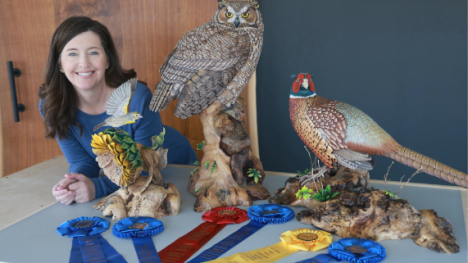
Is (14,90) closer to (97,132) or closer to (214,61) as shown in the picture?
(97,132)

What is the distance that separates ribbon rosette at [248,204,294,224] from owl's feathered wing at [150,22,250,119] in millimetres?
386

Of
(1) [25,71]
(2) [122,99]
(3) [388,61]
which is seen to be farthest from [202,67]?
(1) [25,71]

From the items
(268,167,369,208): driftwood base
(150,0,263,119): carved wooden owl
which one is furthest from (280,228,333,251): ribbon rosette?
(150,0,263,119): carved wooden owl

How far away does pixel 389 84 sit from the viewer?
217cm

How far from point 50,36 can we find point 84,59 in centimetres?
130

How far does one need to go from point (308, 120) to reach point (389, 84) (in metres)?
1.29

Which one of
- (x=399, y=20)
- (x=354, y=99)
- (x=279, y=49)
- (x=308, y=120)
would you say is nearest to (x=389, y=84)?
(x=354, y=99)

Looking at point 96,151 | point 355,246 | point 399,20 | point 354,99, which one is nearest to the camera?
point 355,246

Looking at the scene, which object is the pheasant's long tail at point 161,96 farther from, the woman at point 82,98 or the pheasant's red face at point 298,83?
the pheasant's red face at point 298,83

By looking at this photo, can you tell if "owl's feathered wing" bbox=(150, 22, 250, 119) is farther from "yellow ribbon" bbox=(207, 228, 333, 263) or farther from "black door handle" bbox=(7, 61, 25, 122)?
"black door handle" bbox=(7, 61, 25, 122)

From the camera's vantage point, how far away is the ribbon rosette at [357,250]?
0.86 metres

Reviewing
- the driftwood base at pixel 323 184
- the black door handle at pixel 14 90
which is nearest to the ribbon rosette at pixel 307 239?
the driftwood base at pixel 323 184

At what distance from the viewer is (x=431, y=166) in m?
0.97

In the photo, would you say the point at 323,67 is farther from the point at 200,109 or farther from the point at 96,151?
the point at 96,151
